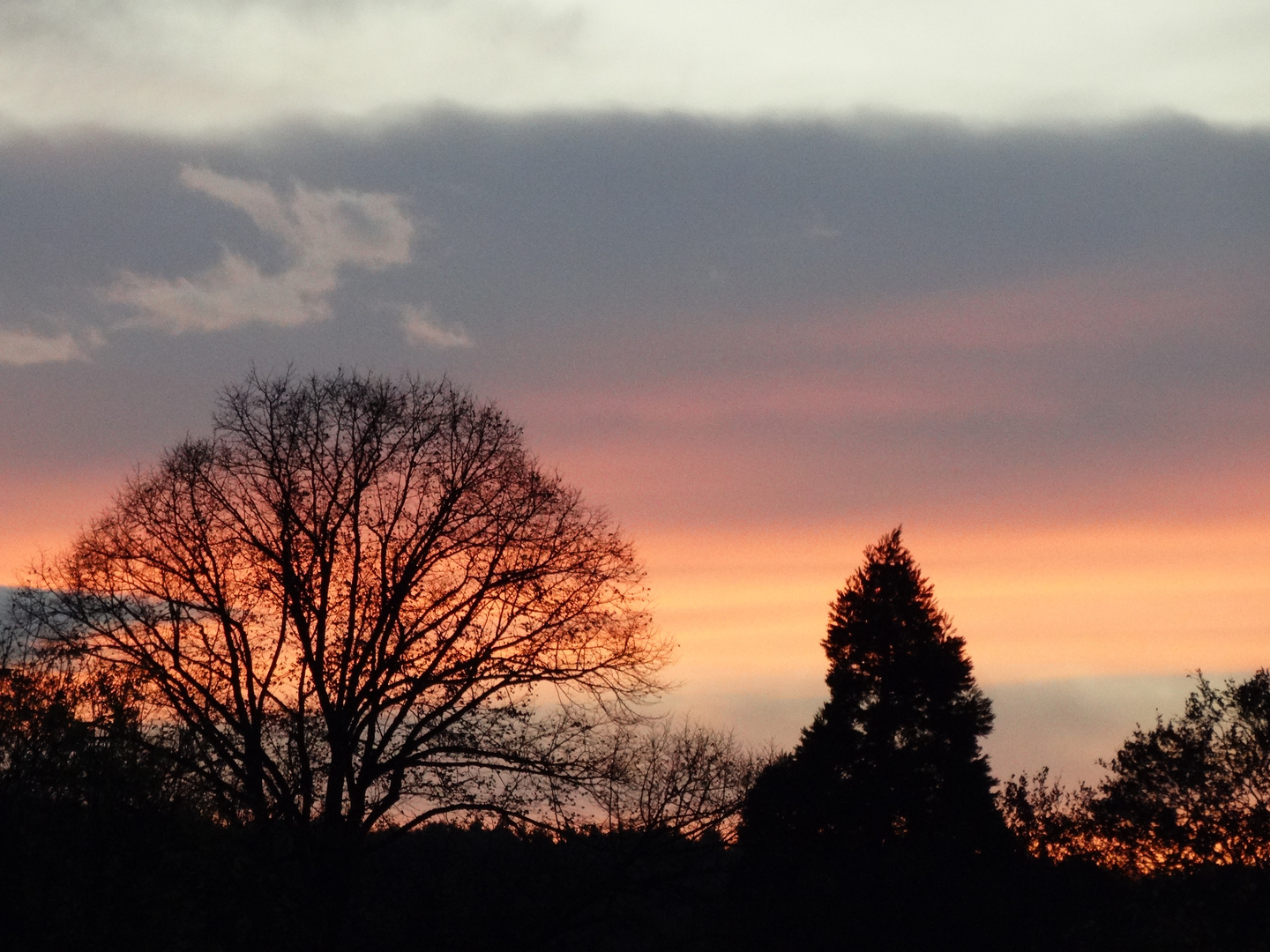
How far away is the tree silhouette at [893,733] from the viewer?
4809 centimetres

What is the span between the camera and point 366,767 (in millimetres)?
26031

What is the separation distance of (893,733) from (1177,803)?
11.1m

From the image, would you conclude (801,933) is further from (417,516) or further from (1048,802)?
(417,516)

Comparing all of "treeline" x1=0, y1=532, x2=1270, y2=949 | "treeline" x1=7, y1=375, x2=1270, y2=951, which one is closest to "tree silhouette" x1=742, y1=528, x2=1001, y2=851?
"treeline" x1=0, y1=532, x2=1270, y2=949

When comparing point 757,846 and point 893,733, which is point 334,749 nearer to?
point 757,846

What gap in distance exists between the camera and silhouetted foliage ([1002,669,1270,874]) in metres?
43.3

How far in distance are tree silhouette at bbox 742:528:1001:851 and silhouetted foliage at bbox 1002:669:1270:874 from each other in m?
2.44

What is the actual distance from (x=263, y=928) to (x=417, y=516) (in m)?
9.25

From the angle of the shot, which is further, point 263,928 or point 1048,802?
point 1048,802

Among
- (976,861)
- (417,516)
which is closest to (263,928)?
(417,516)

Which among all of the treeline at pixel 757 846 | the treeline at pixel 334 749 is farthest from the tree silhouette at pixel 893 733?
the treeline at pixel 334 749

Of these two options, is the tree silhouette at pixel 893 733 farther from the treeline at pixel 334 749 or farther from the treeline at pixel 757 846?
the treeline at pixel 334 749

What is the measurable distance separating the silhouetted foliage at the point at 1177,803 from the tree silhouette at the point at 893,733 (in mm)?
2443

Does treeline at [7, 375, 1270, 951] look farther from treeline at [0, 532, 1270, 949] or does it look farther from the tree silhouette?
the tree silhouette
